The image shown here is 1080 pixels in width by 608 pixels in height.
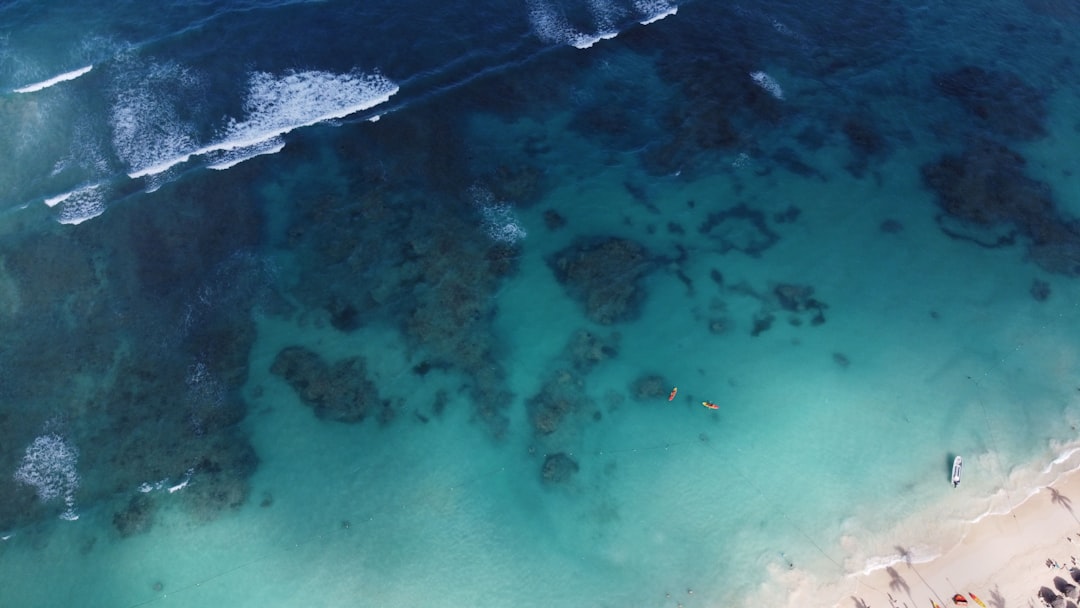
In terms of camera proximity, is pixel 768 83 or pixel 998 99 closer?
pixel 998 99

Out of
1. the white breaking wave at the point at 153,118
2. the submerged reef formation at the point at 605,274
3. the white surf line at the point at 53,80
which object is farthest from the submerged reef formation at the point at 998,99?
the white surf line at the point at 53,80

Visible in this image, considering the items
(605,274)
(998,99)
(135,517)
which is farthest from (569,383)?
(998,99)

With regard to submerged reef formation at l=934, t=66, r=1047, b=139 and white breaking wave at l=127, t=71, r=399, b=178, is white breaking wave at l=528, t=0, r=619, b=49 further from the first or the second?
submerged reef formation at l=934, t=66, r=1047, b=139

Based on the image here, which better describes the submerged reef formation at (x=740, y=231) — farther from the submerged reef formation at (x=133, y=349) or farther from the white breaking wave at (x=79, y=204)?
the white breaking wave at (x=79, y=204)

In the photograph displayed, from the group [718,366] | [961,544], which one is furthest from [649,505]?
[961,544]

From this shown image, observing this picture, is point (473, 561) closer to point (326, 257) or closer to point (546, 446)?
point (546, 446)

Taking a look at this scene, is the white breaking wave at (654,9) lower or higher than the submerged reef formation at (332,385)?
higher

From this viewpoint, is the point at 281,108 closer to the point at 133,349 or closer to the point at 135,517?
the point at 133,349
